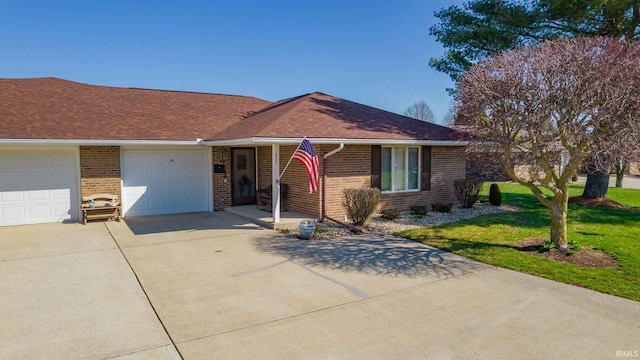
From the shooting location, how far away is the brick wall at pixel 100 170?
11.6 m

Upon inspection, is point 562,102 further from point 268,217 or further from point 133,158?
point 133,158

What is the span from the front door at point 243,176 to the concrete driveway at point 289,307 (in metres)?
5.61

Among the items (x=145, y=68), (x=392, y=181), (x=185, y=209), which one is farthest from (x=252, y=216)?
(x=145, y=68)

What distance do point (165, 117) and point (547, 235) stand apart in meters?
12.4

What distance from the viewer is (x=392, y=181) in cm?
1277

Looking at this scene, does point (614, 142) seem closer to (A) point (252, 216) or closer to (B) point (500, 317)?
(B) point (500, 317)

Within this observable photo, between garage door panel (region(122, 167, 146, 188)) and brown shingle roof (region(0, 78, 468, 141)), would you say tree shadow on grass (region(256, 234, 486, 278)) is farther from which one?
garage door panel (region(122, 167, 146, 188))

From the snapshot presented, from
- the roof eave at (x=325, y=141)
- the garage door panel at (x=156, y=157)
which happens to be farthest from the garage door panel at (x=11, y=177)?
the roof eave at (x=325, y=141)

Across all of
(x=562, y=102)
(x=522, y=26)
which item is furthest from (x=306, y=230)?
(x=522, y=26)

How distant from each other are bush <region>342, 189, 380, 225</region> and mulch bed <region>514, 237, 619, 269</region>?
365 centimetres

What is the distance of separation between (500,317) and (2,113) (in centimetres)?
1349

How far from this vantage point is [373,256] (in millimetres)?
7848

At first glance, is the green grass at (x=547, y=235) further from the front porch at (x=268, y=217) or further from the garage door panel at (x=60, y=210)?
the garage door panel at (x=60, y=210)

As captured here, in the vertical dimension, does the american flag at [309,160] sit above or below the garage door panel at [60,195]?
above
